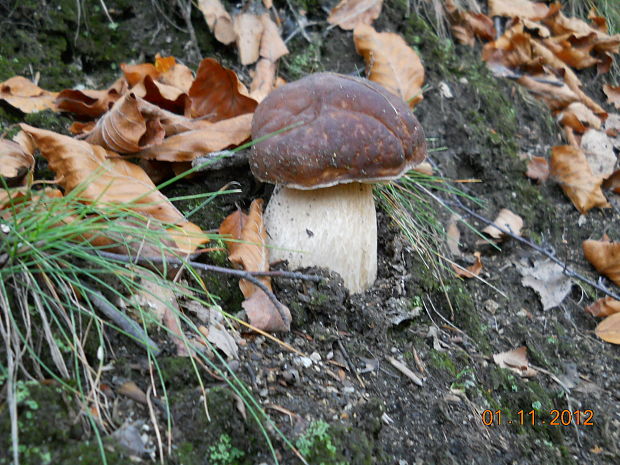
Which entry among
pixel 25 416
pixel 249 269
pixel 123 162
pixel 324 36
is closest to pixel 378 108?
pixel 249 269

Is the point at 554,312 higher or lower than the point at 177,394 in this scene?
lower

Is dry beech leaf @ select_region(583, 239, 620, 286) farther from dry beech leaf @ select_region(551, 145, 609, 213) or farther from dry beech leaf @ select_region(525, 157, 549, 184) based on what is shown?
dry beech leaf @ select_region(525, 157, 549, 184)

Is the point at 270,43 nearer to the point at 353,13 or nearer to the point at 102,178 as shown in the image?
the point at 353,13

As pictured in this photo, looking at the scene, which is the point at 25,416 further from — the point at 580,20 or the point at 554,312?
the point at 580,20

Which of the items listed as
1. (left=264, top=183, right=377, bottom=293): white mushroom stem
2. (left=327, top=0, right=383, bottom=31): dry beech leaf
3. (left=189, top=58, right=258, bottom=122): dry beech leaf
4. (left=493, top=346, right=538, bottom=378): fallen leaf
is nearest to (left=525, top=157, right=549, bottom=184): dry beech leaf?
(left=327, top=0, right=383, bottom=31): dry beech leaf

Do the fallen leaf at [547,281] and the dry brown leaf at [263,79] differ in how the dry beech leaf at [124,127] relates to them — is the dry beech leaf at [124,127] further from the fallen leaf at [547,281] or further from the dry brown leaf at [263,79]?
the fallen leaf at [547,281]

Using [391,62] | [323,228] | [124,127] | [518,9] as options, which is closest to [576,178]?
[391,62]
